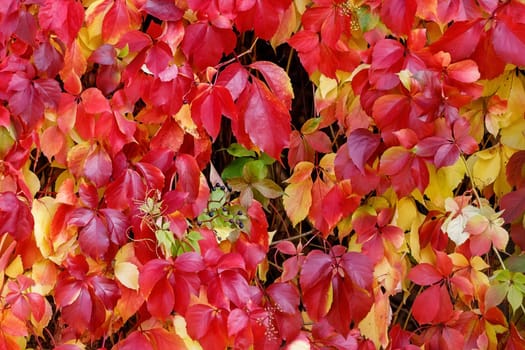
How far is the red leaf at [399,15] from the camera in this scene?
1445 millimetres

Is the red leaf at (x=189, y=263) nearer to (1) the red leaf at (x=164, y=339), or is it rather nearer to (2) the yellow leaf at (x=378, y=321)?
(1) the red leaf at (x=164, y=339)

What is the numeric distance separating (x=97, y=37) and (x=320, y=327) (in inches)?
28.4

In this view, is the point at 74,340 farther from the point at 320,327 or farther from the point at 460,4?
the point at 460,4

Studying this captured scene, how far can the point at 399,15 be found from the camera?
4.76 feet

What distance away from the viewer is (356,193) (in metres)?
1.57

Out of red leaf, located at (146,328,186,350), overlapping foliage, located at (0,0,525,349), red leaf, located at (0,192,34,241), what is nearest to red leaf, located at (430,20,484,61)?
overlapping foliage, located at (0,0,525,349)

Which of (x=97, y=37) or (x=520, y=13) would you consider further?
(x=97, y=37)

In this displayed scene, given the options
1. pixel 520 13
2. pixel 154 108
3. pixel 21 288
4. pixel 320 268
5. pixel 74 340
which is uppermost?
pixel 520 13

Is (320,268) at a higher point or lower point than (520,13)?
lower

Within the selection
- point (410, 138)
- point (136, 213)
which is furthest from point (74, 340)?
point (410, 138)

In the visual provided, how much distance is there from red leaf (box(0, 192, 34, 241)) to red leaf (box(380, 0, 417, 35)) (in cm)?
79

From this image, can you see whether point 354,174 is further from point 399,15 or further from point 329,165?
point 399,15

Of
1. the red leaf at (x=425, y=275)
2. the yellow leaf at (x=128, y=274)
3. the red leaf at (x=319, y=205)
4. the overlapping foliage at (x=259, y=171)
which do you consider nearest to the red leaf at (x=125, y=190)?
the overlapping foliage at (x=259, y=171)

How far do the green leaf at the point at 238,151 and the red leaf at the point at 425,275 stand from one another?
0.39m
